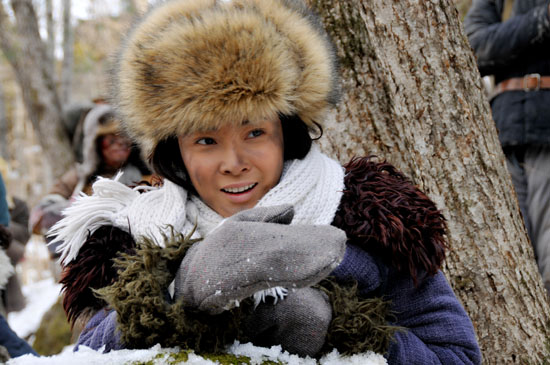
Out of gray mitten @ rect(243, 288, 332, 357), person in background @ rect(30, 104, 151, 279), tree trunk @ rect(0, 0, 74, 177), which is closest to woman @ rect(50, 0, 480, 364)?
gray mitten @ rect(243, 288, 332, 357)

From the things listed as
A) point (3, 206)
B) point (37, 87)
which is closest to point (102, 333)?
point (3, 206)

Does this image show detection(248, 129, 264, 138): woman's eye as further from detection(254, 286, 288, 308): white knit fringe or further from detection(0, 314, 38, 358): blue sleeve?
detection(0, 314, 38, 358): blue sleeve

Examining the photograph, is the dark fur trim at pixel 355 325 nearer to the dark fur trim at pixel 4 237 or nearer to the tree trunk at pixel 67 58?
the dark fur trim at pixel 4 237

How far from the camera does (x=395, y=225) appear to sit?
4.54 feet

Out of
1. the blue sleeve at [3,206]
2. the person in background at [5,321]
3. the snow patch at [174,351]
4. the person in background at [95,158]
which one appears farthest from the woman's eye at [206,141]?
the person in background at [95,158]

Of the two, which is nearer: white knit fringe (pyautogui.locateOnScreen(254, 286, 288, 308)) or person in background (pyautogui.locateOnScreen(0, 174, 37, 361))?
white knit fringe (pyautogui.locateOnScreen(254, 286, 288, 308))

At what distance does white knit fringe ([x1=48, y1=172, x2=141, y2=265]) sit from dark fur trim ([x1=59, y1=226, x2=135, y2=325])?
0.09ft

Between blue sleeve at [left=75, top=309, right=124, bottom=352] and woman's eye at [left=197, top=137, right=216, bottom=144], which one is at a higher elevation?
woman's eye at [left=197, top=137, right=216, bottom=144]

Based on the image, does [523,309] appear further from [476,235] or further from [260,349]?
[260,349]

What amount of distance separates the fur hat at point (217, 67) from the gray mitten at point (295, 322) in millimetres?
514

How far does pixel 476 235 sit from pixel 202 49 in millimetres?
1279

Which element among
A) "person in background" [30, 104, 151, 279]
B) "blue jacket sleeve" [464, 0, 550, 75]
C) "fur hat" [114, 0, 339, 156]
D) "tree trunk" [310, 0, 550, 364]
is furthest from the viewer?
"person in background" [30, 104, 151, 279]

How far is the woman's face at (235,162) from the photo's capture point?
1.41 metres

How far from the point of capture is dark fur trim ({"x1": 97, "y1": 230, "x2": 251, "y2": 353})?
41.7 inches
